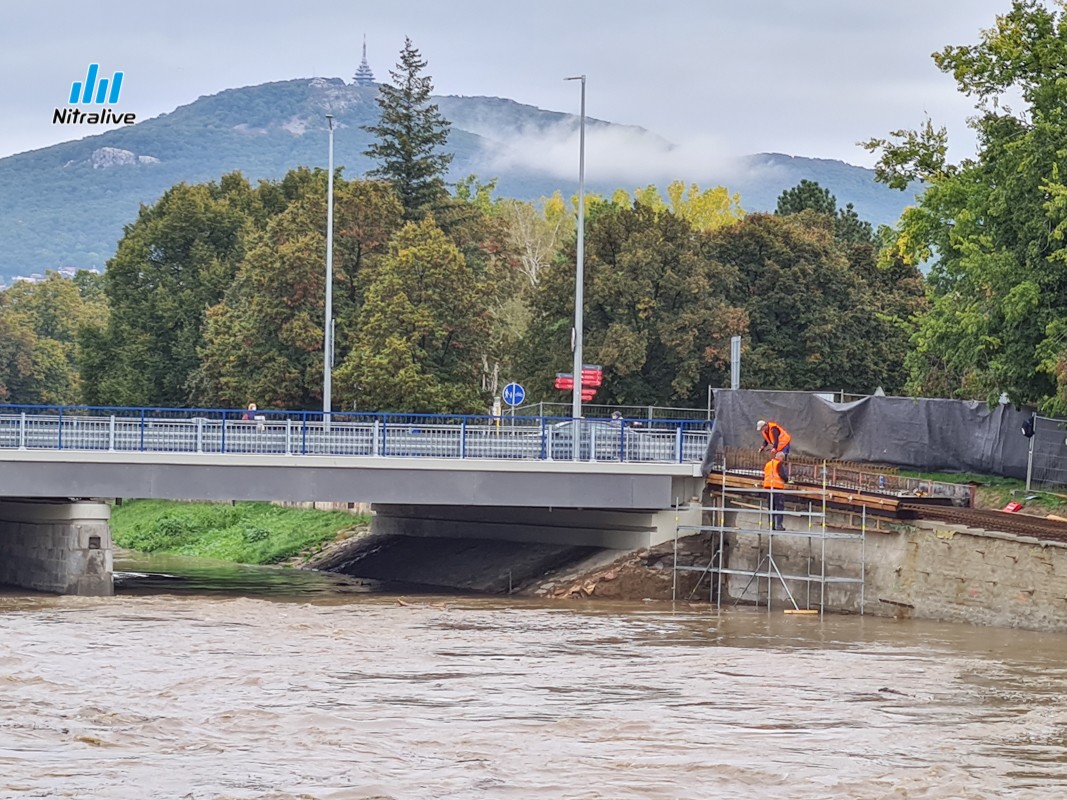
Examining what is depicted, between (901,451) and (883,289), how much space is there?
81.1 ft

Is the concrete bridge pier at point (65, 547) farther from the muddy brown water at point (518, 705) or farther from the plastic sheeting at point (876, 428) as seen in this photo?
the plastic sheeting at point (876, 428)

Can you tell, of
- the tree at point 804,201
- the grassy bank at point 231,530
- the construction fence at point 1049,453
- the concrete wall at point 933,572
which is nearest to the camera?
the concrete wall at point 933,572

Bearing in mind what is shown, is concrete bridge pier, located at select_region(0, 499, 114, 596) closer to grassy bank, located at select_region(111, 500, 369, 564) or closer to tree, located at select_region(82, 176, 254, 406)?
grassy bank, located at select_region(111, 500, 369, 564)

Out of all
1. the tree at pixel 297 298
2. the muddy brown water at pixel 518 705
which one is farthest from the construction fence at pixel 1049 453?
the tree at pixel 297 298

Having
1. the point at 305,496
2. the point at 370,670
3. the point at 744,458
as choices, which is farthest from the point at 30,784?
the point at 744,458

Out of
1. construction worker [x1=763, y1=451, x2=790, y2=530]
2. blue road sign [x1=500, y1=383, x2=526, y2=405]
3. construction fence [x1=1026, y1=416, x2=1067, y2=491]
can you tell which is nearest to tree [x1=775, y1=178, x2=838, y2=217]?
blue road sign [x1=500, y1=383, x2=526, y2=405]

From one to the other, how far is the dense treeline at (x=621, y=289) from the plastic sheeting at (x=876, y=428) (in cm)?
123

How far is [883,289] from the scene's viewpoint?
2484 inches

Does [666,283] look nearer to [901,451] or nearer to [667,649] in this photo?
[901,451]

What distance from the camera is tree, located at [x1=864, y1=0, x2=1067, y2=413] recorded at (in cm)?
3469

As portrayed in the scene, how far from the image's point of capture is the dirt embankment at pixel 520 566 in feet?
126

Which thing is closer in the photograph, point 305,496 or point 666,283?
point 305,496

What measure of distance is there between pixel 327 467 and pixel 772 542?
31.3 feet

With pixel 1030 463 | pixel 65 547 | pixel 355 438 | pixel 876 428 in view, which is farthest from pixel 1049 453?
pixel 65 547
